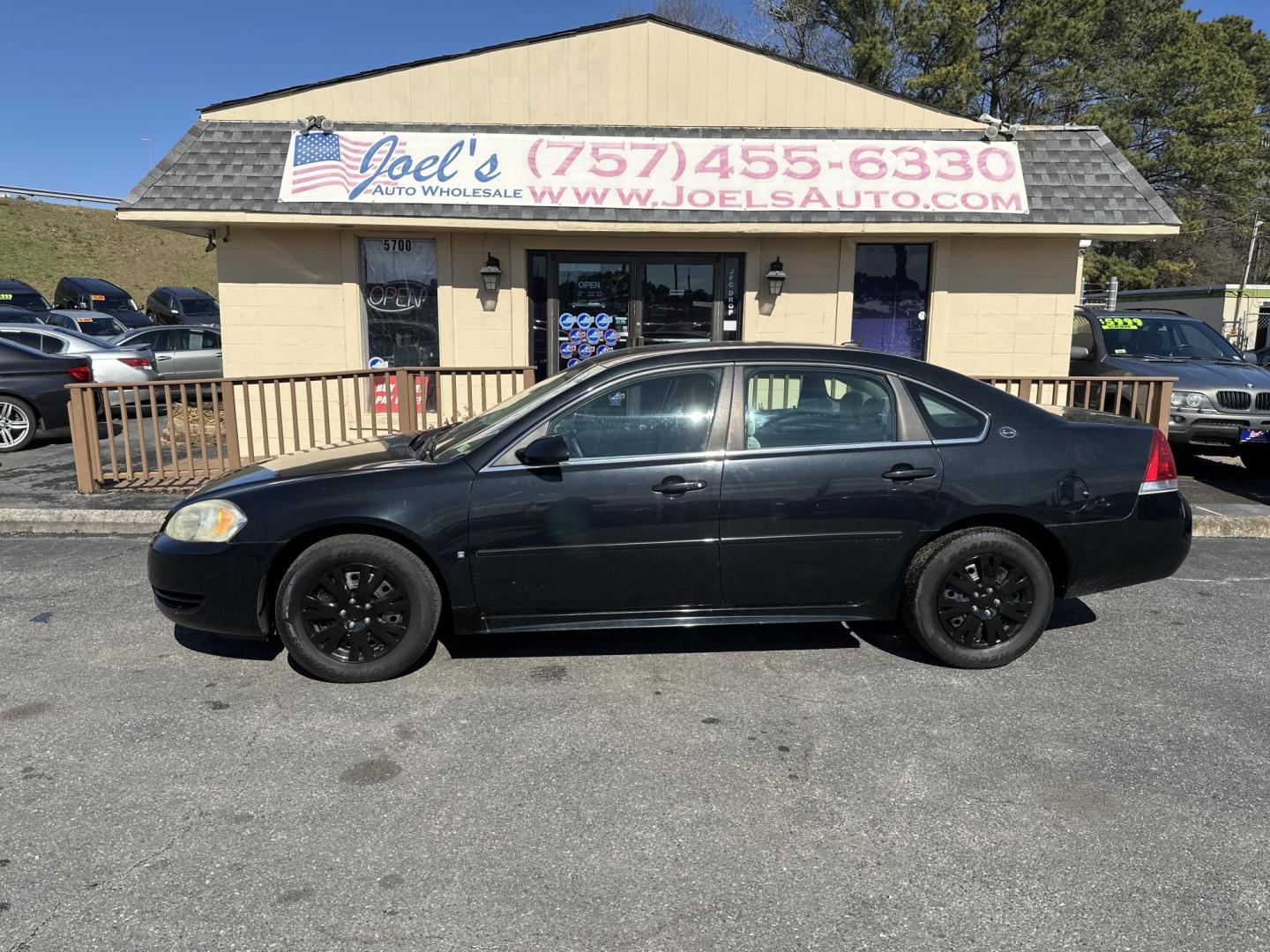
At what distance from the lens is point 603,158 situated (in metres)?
9.20

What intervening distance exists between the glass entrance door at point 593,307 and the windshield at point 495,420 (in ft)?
16.7

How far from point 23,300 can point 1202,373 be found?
1227 inches

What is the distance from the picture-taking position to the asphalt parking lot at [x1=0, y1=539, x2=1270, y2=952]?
2580 millimetres

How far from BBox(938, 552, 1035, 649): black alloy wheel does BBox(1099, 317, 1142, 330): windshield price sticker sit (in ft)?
25.9

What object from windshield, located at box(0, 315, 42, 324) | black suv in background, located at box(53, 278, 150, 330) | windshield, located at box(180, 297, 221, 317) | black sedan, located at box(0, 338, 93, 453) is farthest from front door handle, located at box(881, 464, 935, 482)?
black suv in background, located at box(53, 278, 150, 330)

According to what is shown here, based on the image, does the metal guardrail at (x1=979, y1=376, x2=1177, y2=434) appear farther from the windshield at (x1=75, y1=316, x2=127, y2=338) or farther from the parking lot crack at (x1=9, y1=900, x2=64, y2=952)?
the windshield at (x1=75, y1=316, x2=127, y2=338)

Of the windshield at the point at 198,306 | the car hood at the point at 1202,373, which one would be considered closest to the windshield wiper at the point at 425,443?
the car hood at the point at 1202,373

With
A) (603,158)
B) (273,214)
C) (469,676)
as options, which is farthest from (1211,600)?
(273,214)

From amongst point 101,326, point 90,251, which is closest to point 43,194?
point 90,251

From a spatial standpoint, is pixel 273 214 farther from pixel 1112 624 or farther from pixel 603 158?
pixel 1112 624

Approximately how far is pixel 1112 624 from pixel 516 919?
13.1 feet

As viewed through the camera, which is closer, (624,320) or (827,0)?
(624,320)

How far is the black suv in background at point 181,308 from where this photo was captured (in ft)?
85.1

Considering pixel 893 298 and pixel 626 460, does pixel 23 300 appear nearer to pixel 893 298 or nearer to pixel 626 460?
pixel 893 298
